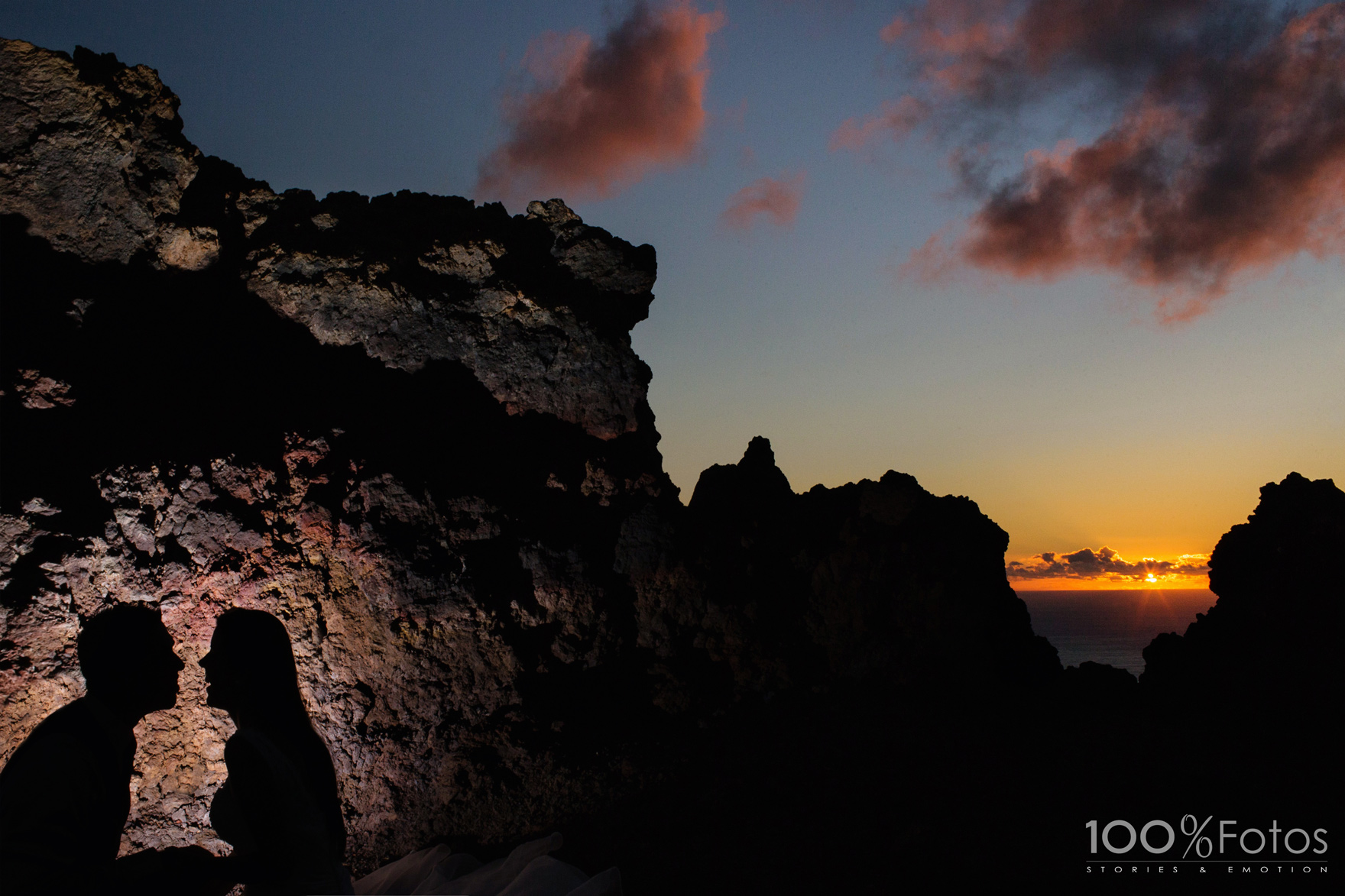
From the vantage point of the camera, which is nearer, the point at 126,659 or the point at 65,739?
the point at 65,739

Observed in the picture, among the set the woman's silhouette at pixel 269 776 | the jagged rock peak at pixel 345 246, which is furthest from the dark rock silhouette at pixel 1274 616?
the woman's silhouette at pixel 269 776

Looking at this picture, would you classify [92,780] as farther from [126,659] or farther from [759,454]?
[759,454]

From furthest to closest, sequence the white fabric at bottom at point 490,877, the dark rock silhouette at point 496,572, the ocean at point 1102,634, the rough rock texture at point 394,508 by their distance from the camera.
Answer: the ocean at point 1102,634 → the rough rock texture at point 394,508 → the dark rock silhouette at point 496,572 → the white fabric at bottom at point 490,877

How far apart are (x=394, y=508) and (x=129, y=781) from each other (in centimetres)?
329

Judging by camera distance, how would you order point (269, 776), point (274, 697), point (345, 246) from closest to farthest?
1. point (269, 776)
2. point (274, 697)
3. point (345, 246)

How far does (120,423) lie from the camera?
206 inches

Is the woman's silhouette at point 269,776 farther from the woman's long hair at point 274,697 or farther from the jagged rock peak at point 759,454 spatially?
the jagged rock peak at point 759,454

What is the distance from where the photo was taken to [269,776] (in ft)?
7.78

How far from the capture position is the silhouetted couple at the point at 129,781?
6.83 ft

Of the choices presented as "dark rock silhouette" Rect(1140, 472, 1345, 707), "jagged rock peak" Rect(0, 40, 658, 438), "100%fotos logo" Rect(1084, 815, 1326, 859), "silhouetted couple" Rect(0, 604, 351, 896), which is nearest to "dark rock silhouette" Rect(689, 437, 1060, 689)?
"dark rock silhouette" Rect(1140, 472, 1345, 707)

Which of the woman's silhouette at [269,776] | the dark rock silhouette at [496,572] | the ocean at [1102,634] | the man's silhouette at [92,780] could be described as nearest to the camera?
the man's silhouette at [92,780]

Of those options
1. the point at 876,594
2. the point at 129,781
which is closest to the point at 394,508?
the point at 129,781

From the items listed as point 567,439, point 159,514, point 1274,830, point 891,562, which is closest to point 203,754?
point 159,514

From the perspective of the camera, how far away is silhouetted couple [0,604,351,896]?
2.08 m
